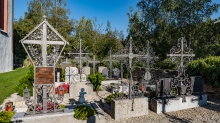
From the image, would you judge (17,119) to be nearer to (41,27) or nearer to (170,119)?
(41,27)

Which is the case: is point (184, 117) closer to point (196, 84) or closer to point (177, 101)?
point (177, 101)

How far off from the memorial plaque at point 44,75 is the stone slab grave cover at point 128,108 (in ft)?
8.49

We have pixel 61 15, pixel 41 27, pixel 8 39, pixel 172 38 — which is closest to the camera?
pixel 41 27

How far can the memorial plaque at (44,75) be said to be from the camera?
15.8 ft

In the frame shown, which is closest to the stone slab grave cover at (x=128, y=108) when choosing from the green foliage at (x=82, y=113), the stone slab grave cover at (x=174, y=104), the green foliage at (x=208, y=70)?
the stone slab grave cover at (x=174, y=104)

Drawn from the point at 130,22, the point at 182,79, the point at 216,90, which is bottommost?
the point at 216,90

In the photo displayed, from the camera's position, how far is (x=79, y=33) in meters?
28.5

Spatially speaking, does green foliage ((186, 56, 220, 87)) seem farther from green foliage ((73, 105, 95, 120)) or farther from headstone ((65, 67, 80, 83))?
headstone ((65, 67, 80, 83))

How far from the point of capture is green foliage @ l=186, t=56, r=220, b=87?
29.1ft

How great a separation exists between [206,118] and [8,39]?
25.3 metres

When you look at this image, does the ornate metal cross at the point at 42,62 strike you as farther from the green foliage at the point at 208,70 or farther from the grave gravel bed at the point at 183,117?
the green foliage at the point at 208,70

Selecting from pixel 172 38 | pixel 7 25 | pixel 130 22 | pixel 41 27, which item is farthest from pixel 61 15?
pixel 41 27

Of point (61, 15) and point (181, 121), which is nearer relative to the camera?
point (181, 121)

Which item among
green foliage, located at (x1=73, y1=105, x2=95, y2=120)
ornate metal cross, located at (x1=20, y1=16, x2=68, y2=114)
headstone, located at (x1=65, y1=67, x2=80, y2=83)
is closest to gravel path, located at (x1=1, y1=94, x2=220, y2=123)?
green foliage, located at (x1=73, y1=105, x2=95, y2=120)
